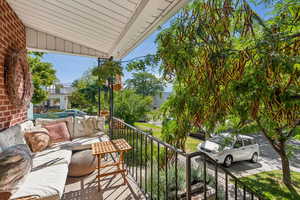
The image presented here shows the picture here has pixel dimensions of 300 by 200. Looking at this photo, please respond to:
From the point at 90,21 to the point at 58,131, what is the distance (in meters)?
2.06

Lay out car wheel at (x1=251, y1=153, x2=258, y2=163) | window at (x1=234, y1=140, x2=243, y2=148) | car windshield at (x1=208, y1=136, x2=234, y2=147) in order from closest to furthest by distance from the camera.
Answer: car windshield at (x1=208, y1=136, x2=234, y2=147) < window at (x1=234, y1=140, x2=243, y2=148) < car wheel at (x1=251, y1=153, x2=258, y2=163)

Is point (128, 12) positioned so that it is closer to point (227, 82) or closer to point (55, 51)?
point (227, 82)

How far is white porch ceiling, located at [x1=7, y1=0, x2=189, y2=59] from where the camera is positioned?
5.53 ft

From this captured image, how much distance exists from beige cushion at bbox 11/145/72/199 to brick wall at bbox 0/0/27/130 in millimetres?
710

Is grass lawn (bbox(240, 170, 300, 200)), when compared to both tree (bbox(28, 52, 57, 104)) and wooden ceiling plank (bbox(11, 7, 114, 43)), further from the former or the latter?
tree (bbox(28, 52, 57, 104))

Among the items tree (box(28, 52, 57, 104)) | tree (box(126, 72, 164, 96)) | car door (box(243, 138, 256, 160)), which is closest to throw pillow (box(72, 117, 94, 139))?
tree (box(126, 72, 164, 96))

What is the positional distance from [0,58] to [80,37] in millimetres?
1446

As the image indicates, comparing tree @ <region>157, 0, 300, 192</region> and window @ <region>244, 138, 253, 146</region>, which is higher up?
tree @ <region>157, 0, 300, 192</region>

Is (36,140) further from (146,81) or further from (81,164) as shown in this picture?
(146,81)

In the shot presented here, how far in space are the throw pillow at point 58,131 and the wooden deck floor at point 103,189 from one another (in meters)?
0.84

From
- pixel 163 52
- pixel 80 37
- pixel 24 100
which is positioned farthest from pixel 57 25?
pixel 163 52

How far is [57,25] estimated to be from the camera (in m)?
2.81

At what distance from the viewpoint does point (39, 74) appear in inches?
218

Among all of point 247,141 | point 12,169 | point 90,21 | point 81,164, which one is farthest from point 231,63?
point 247,141
